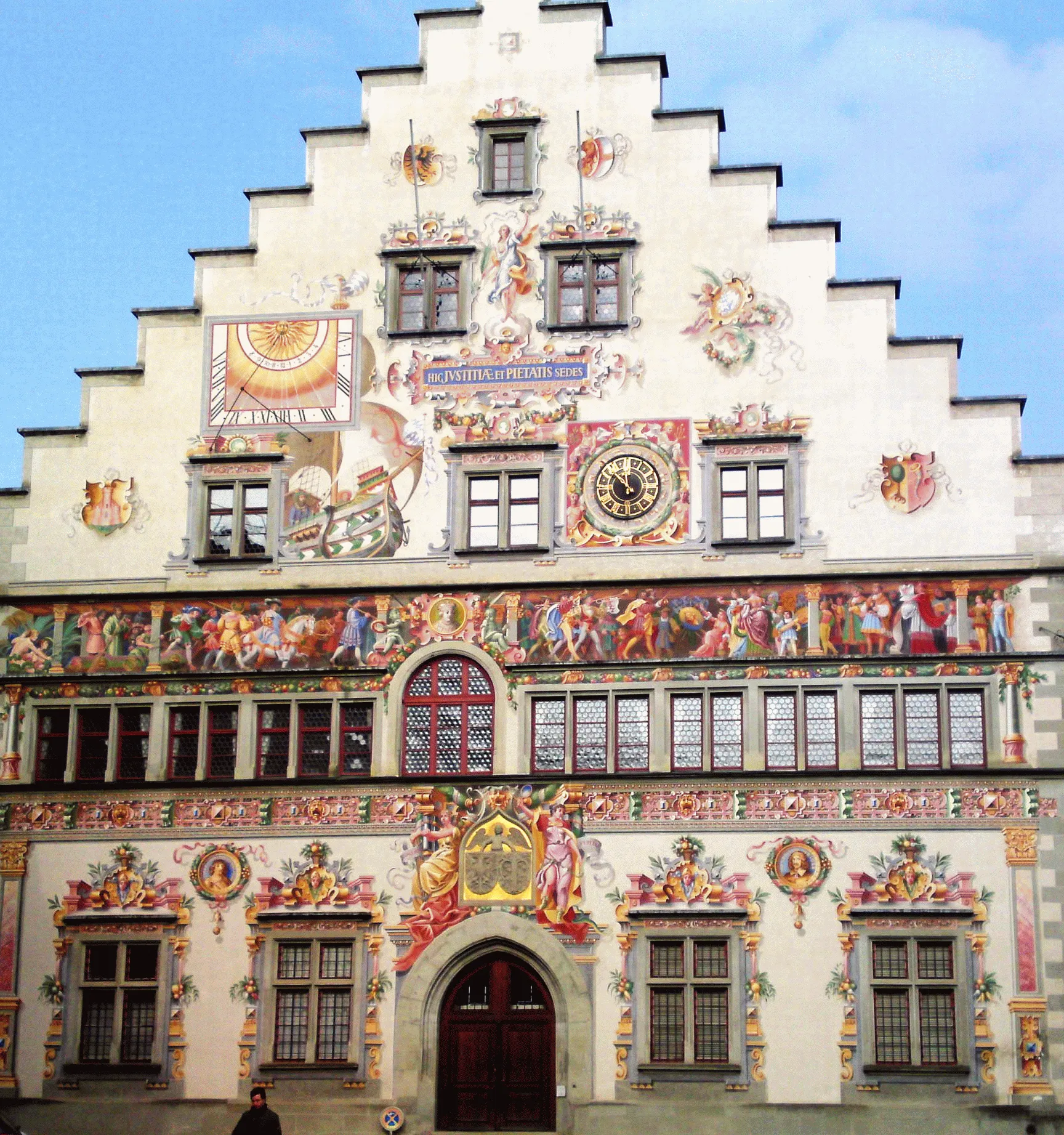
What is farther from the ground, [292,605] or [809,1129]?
[292,605]

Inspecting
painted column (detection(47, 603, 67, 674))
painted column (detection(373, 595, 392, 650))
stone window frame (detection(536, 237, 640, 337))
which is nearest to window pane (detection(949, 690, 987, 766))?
stone window frame (detection(536, 237, 640, 337))

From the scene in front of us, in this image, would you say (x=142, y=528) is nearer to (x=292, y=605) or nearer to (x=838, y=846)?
(x=292, y=605)

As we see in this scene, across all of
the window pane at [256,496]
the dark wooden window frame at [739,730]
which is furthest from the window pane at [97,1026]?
the dark wooden window frame at [739,730]

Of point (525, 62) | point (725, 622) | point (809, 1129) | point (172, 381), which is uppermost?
point (525, 62)

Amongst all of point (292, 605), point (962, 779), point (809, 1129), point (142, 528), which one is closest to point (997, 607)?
point (962, 779)

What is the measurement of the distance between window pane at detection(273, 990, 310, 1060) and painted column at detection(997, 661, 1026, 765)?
31.8ft

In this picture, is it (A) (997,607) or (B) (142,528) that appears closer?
(A) (997,607)

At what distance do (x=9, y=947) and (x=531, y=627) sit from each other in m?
8.24

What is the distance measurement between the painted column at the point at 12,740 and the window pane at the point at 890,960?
38.8 feet

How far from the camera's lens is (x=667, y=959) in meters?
29.8

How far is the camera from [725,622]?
30422 millimetres

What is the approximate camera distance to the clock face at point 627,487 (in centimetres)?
3102

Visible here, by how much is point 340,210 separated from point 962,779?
11814mm

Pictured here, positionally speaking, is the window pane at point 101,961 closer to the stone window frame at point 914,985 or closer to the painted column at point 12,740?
the painted column at point 12,740
